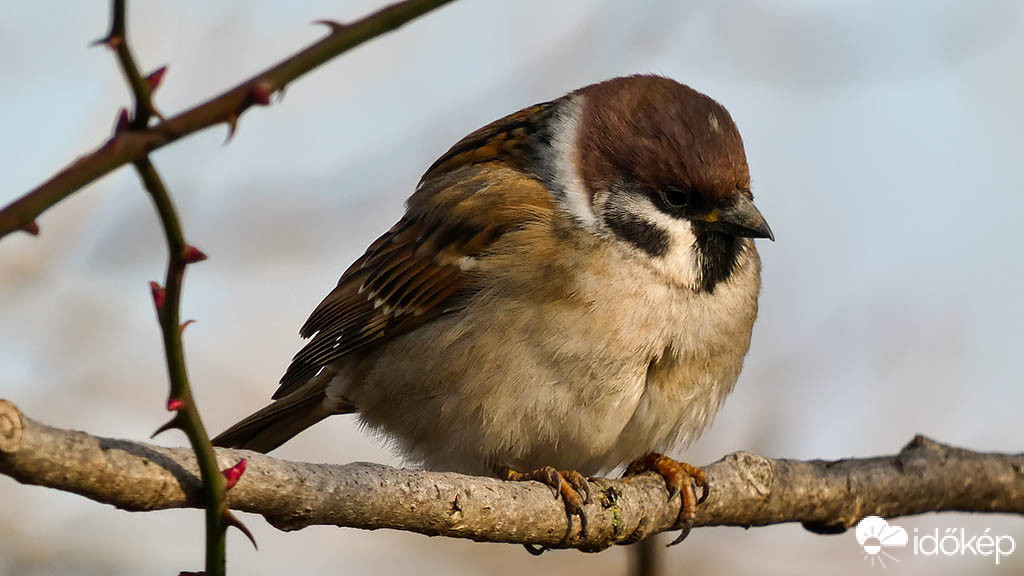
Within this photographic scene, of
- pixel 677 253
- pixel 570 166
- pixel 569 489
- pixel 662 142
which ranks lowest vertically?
pixel 569 489

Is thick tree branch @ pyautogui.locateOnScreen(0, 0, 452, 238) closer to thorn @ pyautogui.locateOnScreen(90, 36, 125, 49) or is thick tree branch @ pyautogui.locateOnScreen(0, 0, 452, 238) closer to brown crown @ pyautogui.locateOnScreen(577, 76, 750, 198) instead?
thorn @ pyautogui.locateOnScreen(90, 36, 125, 49)

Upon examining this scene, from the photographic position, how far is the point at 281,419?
4.45m

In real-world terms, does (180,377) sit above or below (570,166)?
below

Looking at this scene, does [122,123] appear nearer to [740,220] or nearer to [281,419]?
[740,220]

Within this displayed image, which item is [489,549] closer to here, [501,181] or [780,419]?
[780,419]

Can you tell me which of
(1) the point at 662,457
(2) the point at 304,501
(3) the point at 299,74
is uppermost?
(1) the point at 662,457

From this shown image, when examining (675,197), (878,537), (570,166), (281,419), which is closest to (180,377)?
(675,197)

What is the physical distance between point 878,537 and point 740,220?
148 cm

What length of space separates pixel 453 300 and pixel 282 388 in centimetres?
92

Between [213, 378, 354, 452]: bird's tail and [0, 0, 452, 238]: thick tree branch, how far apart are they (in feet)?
9.45

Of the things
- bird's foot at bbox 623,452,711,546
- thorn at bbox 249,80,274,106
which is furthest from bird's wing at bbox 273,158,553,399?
thorn at bbox 249,80,274,106

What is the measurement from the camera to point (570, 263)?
3.75 meters

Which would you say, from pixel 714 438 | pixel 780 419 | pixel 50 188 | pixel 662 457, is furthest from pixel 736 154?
pixel 50 188

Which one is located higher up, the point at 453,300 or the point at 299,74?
the point at 453,300
